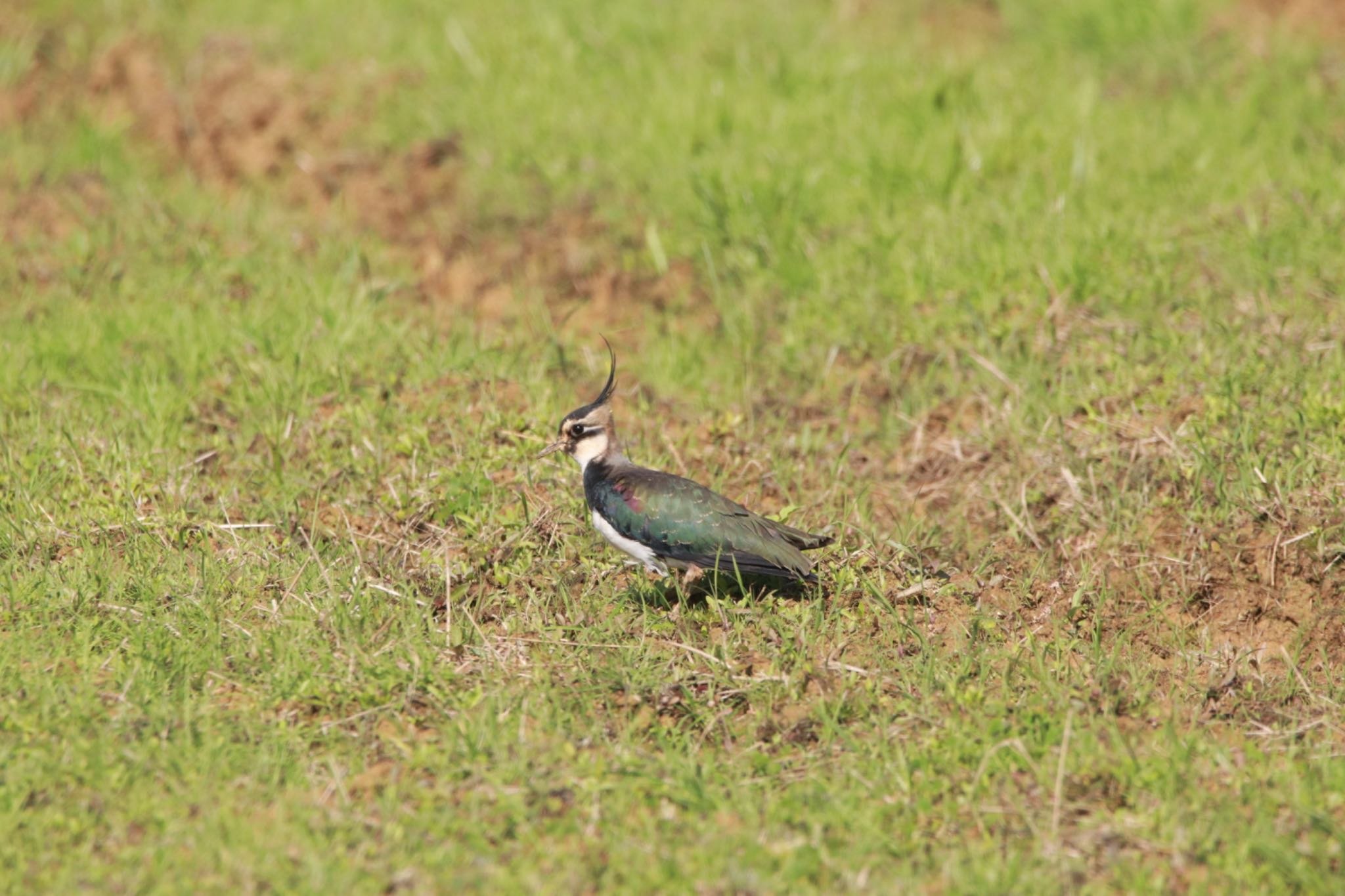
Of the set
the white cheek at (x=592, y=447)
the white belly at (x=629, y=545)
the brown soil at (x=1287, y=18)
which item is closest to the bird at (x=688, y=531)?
the white belly at (x=629, y=545)

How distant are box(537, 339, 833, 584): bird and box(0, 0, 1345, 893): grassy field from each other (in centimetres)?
20

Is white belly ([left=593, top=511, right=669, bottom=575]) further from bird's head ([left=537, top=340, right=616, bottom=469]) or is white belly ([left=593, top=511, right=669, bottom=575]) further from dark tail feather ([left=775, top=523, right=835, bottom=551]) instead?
dark tail feather ([left=775, top=523, right=835, bottom=551])

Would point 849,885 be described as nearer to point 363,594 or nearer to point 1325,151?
point 363,594

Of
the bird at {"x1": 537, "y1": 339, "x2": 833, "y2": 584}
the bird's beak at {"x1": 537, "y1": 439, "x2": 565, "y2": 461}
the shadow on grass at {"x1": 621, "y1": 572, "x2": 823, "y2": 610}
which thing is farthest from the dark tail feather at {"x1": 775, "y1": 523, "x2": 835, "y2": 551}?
the bird's beak at {"x1": 537, "y1": 439, "x2": 565, "y2": 461}

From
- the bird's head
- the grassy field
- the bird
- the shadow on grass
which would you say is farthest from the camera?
the bird's head

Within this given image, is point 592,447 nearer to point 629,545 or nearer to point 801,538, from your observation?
point 629,545

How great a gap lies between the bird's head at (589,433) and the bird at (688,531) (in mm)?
189

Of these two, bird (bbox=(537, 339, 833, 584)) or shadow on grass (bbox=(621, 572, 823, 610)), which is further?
shadow on grass (bbox=(621, 572, 823, 610))

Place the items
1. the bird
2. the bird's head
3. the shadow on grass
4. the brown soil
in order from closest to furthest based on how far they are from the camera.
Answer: the bird → the shadow on grass → the bird's head → the brown soil

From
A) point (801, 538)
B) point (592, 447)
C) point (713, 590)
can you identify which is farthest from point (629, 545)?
point (801, 538)

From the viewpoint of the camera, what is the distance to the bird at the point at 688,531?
542 centimetres

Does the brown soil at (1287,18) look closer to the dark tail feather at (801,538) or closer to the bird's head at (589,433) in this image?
the dark tail feather at (801,538)

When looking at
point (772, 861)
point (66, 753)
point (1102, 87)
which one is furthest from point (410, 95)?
point (772, 861)

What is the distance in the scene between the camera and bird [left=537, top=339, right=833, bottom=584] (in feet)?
17.8
